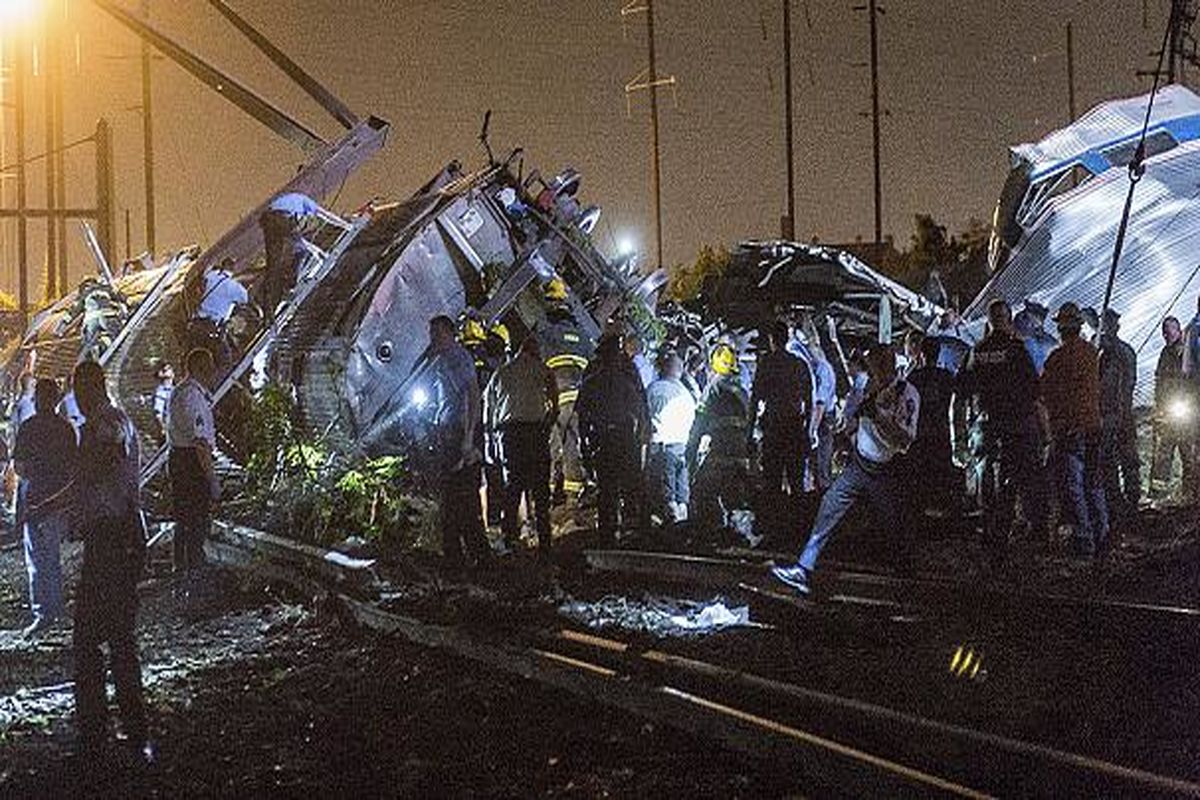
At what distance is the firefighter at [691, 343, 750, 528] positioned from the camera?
1166cm

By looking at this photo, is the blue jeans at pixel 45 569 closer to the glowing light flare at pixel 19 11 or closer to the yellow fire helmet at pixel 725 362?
the yellow fire helmet at pixel 725 362

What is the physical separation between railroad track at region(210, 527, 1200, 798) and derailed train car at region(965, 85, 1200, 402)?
9.22 metres

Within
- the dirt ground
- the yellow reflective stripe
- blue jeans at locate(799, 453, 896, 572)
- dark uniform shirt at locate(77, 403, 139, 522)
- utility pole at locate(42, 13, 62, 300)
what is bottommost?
the dirt ground

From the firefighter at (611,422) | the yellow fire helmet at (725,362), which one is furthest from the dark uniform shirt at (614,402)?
the yellow fire helmet at (725,362)

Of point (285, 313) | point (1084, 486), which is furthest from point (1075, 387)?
point (285, 313)

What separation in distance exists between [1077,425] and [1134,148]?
23.9 feet

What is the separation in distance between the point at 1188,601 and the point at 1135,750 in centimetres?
311

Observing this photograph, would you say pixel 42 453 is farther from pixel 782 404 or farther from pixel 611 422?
pixel 782 404

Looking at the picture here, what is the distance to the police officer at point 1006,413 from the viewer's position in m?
9.70

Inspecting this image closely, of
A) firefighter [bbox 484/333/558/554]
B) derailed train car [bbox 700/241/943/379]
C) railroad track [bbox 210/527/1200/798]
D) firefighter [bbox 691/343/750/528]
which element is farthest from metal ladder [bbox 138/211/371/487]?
railroad track [bbox 210/527/1200/798]

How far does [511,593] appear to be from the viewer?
9695 mm

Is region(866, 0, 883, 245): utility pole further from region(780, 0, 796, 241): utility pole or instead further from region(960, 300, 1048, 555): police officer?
region(960, 300, 1048, 555): police officer

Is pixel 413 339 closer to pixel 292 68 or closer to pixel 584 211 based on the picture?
pixel 584 211

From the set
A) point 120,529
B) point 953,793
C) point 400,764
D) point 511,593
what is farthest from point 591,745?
point 511,593
